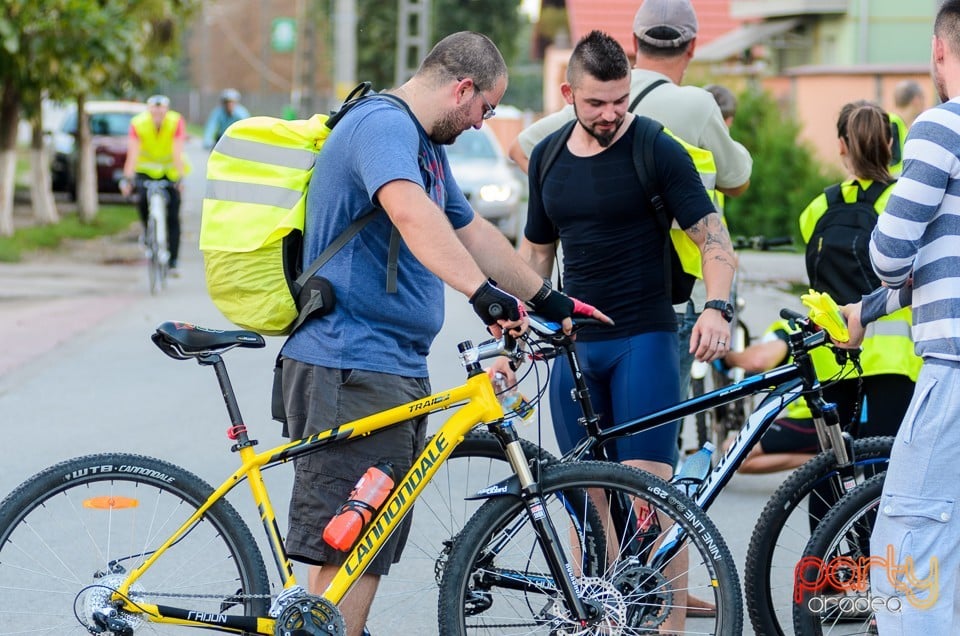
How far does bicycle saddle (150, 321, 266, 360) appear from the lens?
13.0ft

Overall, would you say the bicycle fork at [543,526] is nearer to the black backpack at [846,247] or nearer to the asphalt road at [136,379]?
the asphalt road at [136,379]

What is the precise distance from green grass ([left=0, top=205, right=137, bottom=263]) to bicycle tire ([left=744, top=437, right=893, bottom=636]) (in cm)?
1364

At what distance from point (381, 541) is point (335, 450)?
0.28 metres

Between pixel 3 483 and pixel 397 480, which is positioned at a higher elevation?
pixel 397 480

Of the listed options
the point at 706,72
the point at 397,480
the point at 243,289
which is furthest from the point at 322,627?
the point at 706,72

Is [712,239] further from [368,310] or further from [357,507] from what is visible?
[357,507]

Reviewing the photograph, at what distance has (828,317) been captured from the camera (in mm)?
4227

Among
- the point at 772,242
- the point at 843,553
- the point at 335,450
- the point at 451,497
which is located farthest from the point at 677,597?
the point at 772,242

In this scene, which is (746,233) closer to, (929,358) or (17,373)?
(17,373)

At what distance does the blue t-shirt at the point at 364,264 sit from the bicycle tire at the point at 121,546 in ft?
1.67

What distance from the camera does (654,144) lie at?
178 inches

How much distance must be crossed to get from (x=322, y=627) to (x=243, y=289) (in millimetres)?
936

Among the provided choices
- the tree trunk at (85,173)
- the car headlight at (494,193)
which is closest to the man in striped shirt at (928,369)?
the car headlight at (494,193)

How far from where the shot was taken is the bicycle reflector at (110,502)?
4.06 m
